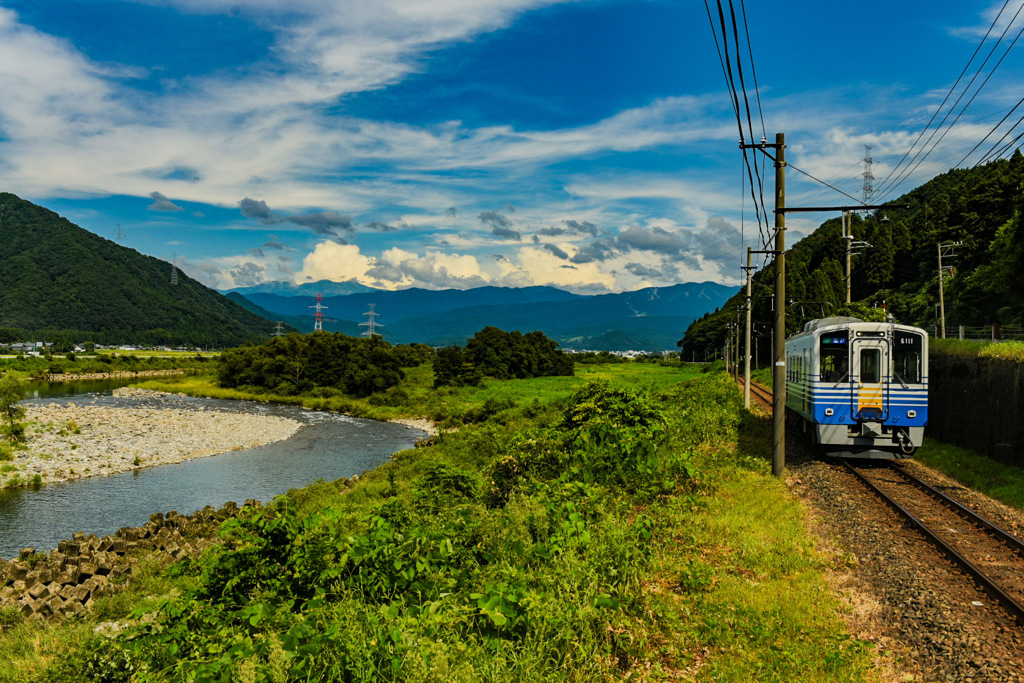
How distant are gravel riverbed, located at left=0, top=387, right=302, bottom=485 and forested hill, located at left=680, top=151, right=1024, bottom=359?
4106 cm

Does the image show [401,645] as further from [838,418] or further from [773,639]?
[838,418]

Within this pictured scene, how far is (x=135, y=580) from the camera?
1393cm

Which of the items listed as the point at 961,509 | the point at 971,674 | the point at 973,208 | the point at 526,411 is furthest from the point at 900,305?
the point at 971,674

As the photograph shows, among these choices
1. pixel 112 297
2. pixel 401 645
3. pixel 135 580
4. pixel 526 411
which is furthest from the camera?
pixel 112 297

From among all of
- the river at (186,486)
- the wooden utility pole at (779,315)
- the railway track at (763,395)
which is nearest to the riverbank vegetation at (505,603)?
the wooden utility pole at (779,315)

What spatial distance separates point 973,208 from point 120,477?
261 ft

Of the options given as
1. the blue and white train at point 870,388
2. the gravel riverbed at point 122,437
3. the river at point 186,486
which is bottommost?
the river at point 186,486

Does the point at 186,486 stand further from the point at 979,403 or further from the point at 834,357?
the point at 979,403

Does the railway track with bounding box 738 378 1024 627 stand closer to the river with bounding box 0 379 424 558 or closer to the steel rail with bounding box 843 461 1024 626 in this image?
the steel rail with bounding box 843 461 1024 626

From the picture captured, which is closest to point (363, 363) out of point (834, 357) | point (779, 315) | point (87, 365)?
point (834, 357)

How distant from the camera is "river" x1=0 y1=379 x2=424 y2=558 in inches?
778

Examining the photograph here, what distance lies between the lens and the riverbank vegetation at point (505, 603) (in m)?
5.21

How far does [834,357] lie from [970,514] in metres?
5.40

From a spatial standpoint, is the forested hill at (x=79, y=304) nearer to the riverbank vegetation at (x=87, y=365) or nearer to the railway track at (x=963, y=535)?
the riverbank vegetation at (x=87, y=365)
